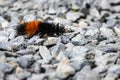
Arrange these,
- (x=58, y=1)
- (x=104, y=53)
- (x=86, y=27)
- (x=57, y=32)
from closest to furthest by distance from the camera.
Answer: (x=104, y=53) < (x=57, y=32) < (x=86, y=27) < (x=58, y=1)

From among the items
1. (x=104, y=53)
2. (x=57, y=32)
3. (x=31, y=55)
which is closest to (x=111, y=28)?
(x=57, y=32)

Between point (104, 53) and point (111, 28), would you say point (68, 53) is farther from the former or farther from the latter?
point (111, 28)

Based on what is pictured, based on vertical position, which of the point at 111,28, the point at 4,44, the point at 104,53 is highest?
the point at 111,28

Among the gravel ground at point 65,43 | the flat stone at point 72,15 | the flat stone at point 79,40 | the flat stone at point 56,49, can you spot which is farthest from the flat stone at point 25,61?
the flat stone at point 72,15

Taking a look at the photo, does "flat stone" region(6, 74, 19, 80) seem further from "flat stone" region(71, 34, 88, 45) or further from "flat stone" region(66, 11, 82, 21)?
"flat stone" region(66, 11, 82, 21)

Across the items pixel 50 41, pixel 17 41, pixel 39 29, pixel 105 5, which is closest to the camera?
pixel 50 41

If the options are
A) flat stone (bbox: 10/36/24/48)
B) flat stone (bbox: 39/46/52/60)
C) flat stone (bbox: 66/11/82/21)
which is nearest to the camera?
flat stone (bbox: 39/46/52/60)

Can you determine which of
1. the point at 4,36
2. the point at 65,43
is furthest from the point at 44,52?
the point at 4,36

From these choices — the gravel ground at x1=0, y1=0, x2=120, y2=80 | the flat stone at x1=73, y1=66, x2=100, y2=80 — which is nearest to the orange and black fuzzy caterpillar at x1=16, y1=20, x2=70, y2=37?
the gravel ground at x1=0, y1=0, x2=120, y2=80

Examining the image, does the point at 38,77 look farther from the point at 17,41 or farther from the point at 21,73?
the point at 17,41
